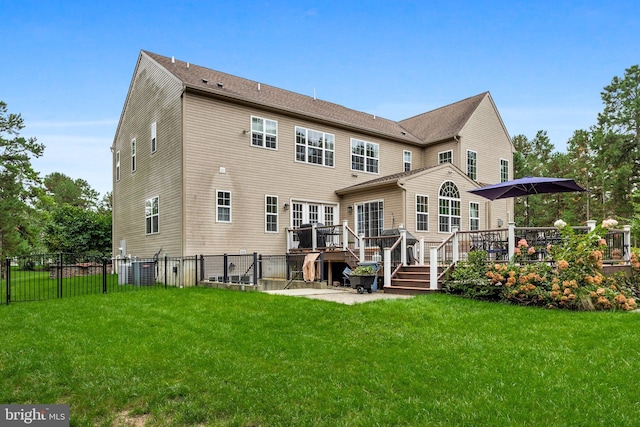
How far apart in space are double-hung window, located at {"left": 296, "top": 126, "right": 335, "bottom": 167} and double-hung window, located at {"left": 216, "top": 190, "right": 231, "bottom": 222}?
11.7 ft

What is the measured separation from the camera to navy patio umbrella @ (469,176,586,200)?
39.5 ft

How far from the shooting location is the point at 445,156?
71.3 feet

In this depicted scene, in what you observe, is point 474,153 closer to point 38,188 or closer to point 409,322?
point 409,322

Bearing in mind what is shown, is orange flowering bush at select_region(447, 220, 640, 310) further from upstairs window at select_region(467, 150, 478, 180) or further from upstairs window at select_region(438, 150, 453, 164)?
upstairs window at select_region(467, 150, 478, 180)

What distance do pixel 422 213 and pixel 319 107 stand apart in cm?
711

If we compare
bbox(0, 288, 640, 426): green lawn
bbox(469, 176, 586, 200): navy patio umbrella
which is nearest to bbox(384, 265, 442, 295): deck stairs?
bbox(0, 288, 640, 426): green lawn

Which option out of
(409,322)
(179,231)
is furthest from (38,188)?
(409,322)

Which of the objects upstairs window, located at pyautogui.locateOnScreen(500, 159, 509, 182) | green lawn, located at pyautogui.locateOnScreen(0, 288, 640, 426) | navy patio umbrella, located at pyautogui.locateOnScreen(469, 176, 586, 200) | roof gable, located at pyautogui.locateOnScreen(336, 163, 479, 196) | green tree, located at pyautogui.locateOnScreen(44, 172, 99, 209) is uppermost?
green tree, located at pyautogui.locateOnScreen(44, 172, 99, 209)

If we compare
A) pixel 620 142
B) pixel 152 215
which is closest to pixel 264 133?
pixel 152 215

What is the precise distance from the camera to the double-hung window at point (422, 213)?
16.6m

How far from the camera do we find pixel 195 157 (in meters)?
15.1

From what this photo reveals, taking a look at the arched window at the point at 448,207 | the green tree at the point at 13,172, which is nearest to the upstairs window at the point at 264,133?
the arched window at the point at 448,207

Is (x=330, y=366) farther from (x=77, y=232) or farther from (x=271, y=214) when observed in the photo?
(x=77, y=232)

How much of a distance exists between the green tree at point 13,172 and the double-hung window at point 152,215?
1341cm
